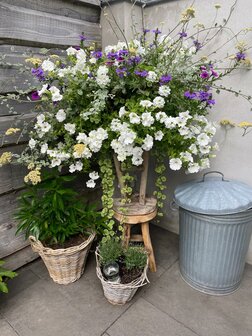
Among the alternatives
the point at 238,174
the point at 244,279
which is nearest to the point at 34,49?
the point at 238,174

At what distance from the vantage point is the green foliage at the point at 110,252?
1562 millimetres

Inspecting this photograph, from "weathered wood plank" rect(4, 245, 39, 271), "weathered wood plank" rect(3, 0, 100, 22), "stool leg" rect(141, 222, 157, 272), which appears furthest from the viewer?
"weathered wood plank" rect(4, 245, 39, 271)

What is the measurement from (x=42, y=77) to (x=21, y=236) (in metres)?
1.14

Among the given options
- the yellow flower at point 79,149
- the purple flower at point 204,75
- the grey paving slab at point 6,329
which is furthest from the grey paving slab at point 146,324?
the purple flower at point 204,75

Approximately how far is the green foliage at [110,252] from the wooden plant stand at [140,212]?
0.52 feet

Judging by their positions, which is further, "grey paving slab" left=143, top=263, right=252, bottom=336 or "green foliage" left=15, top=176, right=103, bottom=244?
"green foliage" left=15, top=176, right=103, bottom=244

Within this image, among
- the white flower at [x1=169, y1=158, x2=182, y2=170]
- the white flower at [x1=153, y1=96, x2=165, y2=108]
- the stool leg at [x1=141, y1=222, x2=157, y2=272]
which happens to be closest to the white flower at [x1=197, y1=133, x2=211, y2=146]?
the white flower at [x1=169, y1=158, x2=182, y2=170]

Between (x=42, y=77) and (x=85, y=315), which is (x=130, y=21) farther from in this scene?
(x=85, y=315)

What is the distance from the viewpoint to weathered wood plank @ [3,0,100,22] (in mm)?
1630

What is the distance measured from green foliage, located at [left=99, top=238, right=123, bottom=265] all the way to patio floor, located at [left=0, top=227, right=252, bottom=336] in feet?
0.97

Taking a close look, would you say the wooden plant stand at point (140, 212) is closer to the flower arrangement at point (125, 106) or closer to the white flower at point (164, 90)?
the flower arrangement at point (125, 106)

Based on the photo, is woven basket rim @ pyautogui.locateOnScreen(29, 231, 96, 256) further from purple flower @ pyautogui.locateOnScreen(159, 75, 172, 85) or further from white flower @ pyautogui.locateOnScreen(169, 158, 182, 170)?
purple flower @ pyautogui.locateOnScreen(159, 75, 172, 85)

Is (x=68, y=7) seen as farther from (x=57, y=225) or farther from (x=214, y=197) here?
(x=214, y=197)

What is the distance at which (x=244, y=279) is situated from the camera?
5.90ft
